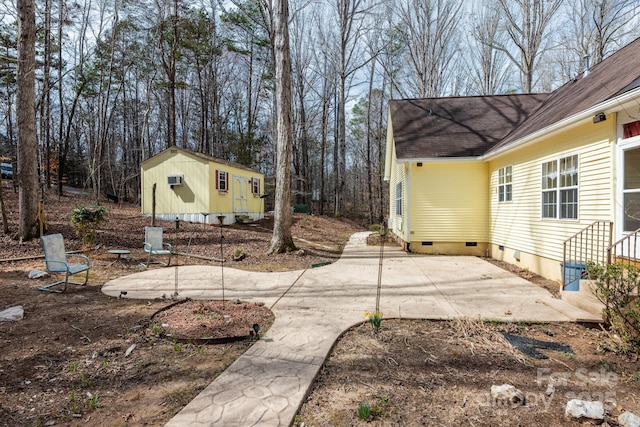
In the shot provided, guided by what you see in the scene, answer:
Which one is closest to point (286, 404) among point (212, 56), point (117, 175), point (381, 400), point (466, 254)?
point (381, 400)

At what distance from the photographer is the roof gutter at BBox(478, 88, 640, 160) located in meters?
4.39

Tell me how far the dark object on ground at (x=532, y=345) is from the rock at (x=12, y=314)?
578 centimetres

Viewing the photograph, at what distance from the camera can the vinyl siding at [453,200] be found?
9.55m

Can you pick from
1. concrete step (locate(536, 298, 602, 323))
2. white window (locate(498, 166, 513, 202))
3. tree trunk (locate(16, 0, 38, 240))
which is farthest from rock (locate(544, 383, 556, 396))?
tree trunk (locate(16, 0, 38, 240))

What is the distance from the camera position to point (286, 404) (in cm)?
231

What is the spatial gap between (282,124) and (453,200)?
18.2 feet

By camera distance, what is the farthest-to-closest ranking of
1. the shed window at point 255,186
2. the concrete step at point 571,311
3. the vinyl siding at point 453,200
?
the shed window at point 255,186 < the vinyl siding at point 453,200 < the concrete step at point 571,311

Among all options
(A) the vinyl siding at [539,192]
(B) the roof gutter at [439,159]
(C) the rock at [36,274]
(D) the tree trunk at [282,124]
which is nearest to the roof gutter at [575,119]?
(A) the vinyl siding at [539,192]

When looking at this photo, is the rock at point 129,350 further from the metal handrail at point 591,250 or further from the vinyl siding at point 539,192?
the vinyl siding at point 539,192

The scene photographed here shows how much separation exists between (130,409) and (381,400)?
6.03 ft

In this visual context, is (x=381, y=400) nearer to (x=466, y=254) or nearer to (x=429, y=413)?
(x=429, y=413)

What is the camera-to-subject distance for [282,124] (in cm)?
854

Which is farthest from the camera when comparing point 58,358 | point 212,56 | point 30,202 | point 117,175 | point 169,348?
point 117,175

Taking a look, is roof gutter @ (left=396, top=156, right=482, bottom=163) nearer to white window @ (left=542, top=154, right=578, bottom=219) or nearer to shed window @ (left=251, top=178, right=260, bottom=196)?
white window @ (left=542, top=154, right=578, bottom=219)
